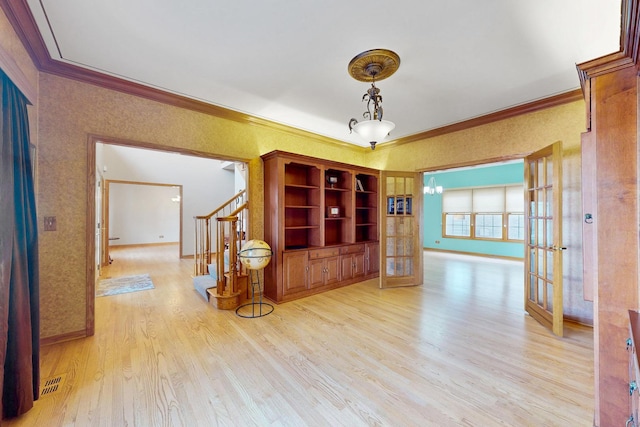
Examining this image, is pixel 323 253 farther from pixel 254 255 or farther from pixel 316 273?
pixel 254 255

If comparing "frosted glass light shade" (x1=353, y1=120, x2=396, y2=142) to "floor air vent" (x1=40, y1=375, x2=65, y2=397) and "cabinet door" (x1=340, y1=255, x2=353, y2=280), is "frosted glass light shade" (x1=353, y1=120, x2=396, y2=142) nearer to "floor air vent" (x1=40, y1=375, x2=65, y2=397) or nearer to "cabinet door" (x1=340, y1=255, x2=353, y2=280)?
"cabinet door" (x1=340, y1=255, x2=353, y2=280)

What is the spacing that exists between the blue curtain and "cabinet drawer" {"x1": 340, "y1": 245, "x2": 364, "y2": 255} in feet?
11.9

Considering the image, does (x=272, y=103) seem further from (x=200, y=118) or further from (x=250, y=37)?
(x=250, y=37)

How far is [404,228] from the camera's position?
471 centimetres

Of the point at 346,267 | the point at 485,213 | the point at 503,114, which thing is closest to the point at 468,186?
the point at 485,213

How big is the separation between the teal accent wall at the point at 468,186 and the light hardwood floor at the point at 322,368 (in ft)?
15.0

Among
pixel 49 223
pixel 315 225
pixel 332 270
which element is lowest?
pixel 332 270

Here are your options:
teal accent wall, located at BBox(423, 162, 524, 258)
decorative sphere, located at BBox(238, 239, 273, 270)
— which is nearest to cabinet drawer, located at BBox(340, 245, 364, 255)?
decorative sphere, located at BBox(238, 239, 273, 270)

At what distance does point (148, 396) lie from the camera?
185 cm

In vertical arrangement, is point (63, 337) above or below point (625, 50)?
below

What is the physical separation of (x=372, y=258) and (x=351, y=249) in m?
0.68

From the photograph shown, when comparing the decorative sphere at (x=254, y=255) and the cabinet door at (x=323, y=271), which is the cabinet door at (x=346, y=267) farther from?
the decorative sphere at (x=254, y=255)

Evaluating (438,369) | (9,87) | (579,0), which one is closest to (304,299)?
(438,369)

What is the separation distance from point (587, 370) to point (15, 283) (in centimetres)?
426
